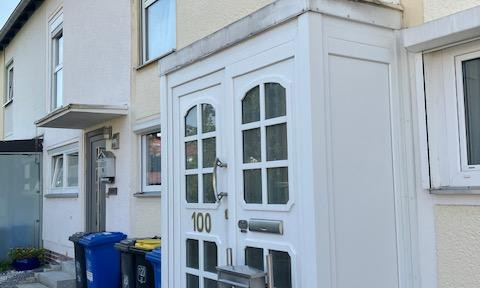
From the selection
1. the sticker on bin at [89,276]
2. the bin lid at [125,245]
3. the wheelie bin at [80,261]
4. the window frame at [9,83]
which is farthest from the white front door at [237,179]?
the window frame at [9,83]

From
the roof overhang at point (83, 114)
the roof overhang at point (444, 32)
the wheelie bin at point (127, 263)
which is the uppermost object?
the roof overhang at point (83, 114)

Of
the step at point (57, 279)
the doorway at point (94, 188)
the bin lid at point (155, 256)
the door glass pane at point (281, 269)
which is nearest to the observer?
the door glass pane at point (281, 269)

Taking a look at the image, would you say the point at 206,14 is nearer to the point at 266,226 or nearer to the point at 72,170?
the point at 266,226

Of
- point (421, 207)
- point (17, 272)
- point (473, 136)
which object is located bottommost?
point (17, 272)

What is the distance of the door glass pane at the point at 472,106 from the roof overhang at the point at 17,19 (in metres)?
11.7

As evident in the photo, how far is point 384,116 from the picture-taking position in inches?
134

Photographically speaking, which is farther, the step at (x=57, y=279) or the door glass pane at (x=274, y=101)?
the step at (x=57, y=279)

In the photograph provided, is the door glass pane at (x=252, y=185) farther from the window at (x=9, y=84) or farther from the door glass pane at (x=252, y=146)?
the window at (x=9, y=84)

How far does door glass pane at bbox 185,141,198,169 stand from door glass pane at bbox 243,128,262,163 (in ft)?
2.28

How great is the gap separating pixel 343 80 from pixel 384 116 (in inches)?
15.0

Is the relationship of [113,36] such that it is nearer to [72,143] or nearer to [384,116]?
[72,143]

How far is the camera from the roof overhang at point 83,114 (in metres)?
7.88

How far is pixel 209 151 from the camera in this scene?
13.8 ft

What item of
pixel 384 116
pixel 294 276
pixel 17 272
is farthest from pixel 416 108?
pixel 17 272
